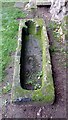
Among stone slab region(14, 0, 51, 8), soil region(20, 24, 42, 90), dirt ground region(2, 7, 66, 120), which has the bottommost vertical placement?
dirt ground region(2, 7, 66, 120)

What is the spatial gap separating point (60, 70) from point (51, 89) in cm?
97

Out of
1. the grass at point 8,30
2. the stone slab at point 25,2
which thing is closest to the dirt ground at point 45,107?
the grass at point 8,30

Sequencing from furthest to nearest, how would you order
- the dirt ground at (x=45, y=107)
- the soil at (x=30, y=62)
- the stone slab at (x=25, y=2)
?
1. the stone slab at (x=25, y=2)
2. the soil at (x=30, y=62)
3. the dirt ground at (x=45, y=107)

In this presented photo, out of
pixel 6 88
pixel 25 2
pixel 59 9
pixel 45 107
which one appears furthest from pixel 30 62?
pixel 25 2

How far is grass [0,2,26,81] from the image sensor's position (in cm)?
583

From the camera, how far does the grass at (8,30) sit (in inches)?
230

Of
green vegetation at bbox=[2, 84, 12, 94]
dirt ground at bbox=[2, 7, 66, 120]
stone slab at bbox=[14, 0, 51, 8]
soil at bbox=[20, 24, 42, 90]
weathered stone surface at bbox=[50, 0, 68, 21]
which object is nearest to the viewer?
dirt ground at bbox=[2, 7, 66, 120]

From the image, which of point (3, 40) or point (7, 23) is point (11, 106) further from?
point (7, 23)

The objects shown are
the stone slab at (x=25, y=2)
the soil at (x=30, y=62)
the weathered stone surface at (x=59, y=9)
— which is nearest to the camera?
the soil at (x=30, y=62)

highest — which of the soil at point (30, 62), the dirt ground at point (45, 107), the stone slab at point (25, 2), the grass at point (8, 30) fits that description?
the stone slab at point (25, 2)

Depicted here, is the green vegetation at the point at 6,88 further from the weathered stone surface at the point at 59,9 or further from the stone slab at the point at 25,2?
the stone slab at the point at 25,2

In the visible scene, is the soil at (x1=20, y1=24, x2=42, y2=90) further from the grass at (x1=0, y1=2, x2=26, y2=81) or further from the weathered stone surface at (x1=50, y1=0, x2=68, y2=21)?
the weathered stone surface at (x1=50, y1=0, x2=68, y2=21)

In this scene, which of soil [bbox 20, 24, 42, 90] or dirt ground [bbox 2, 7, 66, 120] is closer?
dirt ground [bbox 2, 7, 66, 120]

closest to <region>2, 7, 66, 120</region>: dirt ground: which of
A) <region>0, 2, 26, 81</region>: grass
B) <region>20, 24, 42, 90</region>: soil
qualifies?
<region>20, 24, 42, 90</region>: soil
